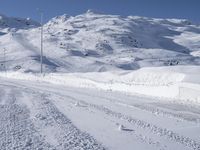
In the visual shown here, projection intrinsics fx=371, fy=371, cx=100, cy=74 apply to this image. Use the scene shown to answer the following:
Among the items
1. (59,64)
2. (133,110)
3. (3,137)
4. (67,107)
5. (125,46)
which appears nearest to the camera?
(3,137)

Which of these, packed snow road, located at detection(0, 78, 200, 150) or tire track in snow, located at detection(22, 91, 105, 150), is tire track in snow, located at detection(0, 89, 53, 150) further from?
tire track in snow, located at detection(22, 91, 105, 150)

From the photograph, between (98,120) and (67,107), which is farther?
(67,107)

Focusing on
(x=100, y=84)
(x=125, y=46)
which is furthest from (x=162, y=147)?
(x=125, y=46)

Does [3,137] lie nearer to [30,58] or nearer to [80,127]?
[80,127]

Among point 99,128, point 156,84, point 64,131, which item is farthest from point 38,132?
point 156,84

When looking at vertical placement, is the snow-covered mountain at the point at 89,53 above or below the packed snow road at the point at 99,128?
above

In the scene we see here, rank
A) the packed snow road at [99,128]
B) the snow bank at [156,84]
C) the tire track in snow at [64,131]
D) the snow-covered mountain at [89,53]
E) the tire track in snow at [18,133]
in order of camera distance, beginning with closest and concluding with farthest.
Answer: the tire track in snow at [18,133]
the tire track in snow at [64,131]
the packed snow road at [99,128]
the snow bank at [156,84]
the snow-covered mountain at [89,53]

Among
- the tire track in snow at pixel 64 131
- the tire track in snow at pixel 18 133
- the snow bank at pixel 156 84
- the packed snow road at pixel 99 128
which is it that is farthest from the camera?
the snow bank at pixel 156 84

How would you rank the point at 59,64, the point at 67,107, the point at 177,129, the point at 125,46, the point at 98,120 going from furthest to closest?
the point at 125,46
the point at 59,64
the point at 67,107
the point at 98,120
the point at 177,129

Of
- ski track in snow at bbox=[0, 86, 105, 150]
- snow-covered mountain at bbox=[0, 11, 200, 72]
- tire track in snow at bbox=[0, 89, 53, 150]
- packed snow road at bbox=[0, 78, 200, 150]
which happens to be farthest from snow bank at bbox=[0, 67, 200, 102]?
snow-covered mountain at bbox=[0, 11, 200, 72]

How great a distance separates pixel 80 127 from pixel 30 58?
3940 inches

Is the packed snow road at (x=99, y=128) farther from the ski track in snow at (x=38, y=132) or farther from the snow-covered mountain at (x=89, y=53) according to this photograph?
the snow-covered mountain at (x=89, y=53)

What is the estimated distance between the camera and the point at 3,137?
9.60 metres

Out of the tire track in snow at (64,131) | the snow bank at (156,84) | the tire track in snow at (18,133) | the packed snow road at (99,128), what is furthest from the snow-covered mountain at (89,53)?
the tire track in snow at (18,133)
